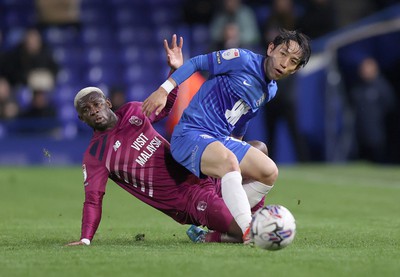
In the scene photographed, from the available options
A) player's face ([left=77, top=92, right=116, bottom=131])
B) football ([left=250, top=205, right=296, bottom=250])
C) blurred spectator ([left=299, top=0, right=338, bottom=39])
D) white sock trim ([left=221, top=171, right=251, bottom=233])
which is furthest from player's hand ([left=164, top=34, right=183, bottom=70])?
blurred spectator ([left=299, top=0, right=338, bottom=39])

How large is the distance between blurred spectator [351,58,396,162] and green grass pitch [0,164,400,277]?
324 centimetres

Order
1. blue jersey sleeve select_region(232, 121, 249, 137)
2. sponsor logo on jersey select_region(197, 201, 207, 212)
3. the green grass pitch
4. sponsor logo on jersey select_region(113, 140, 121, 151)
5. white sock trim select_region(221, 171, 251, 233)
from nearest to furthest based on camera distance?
the green grass pitch < white sock trim select_region(221, 171, 251, 233) < sponsor logo on jersey select_region(197, 201, 207, 212) < sponsor logo on jersey select_region(113, 140, 121, 151) < blue jersey sleeve select_region(232, 121, 249, 137)

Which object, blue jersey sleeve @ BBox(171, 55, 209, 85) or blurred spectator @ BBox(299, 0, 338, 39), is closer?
blue jersey sleeve @ BBox(171, 55, 209, 85)

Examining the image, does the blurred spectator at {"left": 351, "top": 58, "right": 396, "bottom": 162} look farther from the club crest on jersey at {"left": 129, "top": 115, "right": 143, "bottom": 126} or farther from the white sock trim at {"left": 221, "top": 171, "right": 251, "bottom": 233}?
the white sock trim at {"left": 221, "top": 171, "right": 251, "bottom": 233}

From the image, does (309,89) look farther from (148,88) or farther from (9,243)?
(9,243)

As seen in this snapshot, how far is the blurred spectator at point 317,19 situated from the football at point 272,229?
40.8 ft

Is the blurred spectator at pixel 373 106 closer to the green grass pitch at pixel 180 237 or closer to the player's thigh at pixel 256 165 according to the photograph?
the green grass pitch at pixel 180 237

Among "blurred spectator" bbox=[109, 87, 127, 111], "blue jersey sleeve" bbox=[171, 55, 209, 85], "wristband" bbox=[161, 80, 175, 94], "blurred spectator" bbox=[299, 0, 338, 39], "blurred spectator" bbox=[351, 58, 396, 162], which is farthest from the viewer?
"blurred spectator" bbox=[299, 0, 338, 39]

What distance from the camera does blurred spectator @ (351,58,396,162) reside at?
1766cm

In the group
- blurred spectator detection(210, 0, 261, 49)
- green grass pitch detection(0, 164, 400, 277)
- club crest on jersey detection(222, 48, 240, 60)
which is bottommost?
green grass pitch detection(0, 164, 400, 277)

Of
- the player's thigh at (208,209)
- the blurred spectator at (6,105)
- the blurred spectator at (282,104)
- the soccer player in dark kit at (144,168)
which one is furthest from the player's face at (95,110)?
the blurred spectator at (6,105)

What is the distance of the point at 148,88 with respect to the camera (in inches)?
793

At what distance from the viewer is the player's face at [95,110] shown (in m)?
7.53

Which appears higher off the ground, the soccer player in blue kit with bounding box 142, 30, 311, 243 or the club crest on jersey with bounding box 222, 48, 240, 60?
the club crest on jersey with bounding box 222, 48, 240, 60
